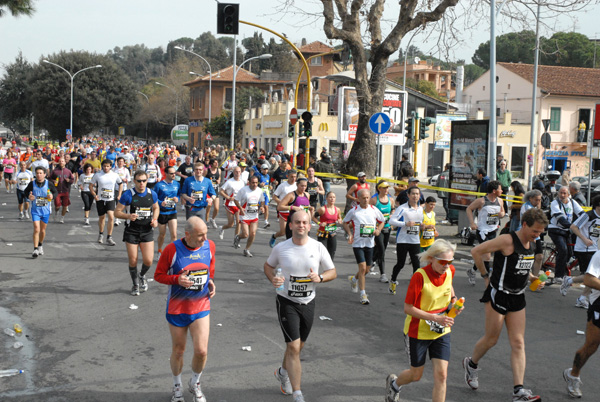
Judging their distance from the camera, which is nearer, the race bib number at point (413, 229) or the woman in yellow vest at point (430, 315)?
the woman in yellow vest at point (430, 315)

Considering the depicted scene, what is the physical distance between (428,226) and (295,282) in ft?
16.4

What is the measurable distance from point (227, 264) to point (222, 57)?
11954cm

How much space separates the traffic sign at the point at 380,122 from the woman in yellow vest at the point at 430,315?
11.6m

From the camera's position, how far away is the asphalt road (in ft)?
20.3

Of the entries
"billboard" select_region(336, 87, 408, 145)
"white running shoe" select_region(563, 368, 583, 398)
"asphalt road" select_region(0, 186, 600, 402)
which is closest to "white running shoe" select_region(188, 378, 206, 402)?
"asphalt road" select_region(0, 186, 600, 402)

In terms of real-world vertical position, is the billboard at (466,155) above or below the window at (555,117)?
below

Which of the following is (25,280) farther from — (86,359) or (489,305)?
(489,305)

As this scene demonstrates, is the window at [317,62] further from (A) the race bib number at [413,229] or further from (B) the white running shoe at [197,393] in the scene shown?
(B) the white running shoe at [197,393]

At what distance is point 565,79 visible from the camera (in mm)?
53406

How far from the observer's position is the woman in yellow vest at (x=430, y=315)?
5.39 meters

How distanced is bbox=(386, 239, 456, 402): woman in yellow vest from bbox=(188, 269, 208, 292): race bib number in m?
1.76

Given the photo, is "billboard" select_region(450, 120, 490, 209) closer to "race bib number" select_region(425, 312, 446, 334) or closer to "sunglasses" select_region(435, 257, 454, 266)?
"sunglasses" select_region(435, 257, 454, 266)

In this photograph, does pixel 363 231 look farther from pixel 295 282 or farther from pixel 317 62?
pixel 317 62

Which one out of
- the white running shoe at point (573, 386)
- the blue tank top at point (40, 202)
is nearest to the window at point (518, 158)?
the blue tank top at point (40, 202)
